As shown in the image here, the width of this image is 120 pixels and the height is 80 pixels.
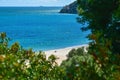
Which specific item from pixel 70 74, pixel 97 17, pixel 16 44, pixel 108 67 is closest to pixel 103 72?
pixel 108 67

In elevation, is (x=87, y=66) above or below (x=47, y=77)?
above

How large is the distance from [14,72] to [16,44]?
100cm

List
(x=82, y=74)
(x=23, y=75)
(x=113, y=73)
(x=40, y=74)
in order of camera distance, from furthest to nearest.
→ 1. (x=40, y=74)
2. (x=23, y=75)
3. (x=82, y=74)
4. (x=113, y=73)

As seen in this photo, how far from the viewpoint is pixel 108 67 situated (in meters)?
4.71

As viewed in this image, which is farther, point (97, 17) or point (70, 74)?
point (97, 17)

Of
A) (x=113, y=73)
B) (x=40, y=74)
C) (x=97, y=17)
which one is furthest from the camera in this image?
(x=97, y=17)

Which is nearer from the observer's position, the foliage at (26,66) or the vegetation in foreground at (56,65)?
the vegetation in foreground at (56,65)

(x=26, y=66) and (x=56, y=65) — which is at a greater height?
(x=26, y=66)

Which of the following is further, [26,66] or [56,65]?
[56,65]

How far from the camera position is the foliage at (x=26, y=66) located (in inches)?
195

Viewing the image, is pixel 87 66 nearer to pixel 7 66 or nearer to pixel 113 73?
pixel 113 73

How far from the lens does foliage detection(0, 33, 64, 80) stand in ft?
16.2

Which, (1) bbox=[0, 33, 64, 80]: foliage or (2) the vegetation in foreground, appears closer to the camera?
(2) the vegetation in foreground

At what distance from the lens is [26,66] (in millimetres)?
5508
